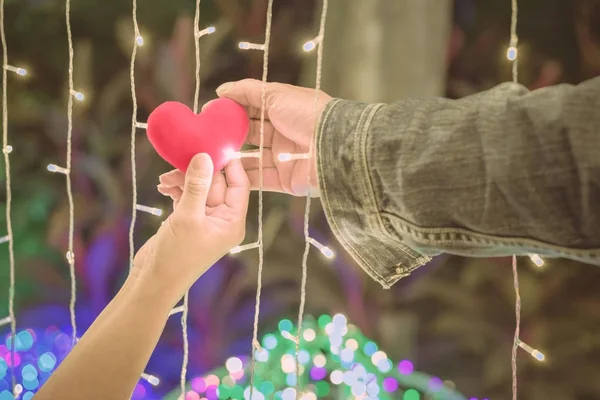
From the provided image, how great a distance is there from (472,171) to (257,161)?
0.39m

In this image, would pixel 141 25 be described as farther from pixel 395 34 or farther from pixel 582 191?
pixel 582 191

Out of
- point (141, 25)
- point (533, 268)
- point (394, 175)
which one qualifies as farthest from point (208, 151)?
point (533, 268)

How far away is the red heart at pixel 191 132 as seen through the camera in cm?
70

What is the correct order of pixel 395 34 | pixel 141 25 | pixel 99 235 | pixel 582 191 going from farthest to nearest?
pixel 99 235, pixel 141 25, pixel 395 34, pixel 582 191

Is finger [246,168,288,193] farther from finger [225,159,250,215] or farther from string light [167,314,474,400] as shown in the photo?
string light [167,314,474,400]

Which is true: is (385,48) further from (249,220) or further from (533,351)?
(533,351)

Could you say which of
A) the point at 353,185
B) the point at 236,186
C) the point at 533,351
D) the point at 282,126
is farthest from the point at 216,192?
the point at 533,351

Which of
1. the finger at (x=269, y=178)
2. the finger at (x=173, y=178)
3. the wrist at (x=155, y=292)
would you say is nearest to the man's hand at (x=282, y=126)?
the finger at (x=269, y=178)

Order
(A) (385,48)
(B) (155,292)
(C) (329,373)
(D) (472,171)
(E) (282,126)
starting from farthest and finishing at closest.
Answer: (C) (329,373)
(A) (385,48)
(E) (282,126)
(B) (155,292)
(D) (472,171)

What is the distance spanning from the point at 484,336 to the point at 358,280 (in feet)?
1.00

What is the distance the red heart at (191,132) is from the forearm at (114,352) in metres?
0.19

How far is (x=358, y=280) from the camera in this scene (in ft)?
3.89

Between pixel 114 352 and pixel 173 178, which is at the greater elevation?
pixel 173 178

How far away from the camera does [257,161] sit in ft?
2.73
